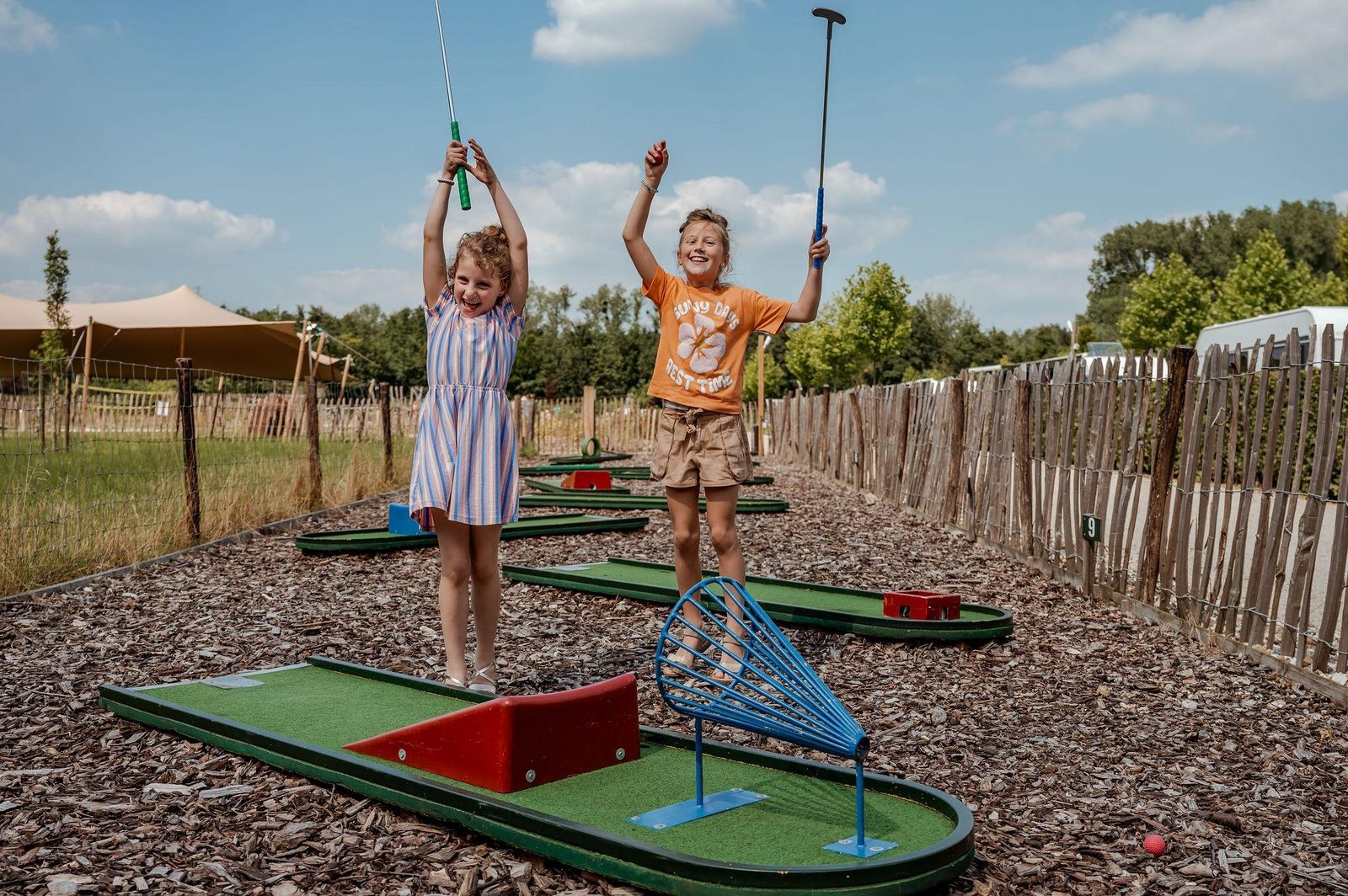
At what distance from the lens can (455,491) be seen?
12.0 ft

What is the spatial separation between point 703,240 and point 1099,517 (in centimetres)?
335

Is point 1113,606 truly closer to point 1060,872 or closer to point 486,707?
point 1060,872

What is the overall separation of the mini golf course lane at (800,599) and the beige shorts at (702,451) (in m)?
1.19

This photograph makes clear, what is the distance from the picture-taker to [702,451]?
170 inches

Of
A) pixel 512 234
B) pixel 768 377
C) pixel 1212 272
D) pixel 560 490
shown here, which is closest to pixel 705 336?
pixel 512 234

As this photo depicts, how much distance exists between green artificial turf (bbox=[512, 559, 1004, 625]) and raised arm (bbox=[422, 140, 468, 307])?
2.32 metres

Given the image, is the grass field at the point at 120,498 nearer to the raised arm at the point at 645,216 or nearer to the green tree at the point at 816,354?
the raised arm at the point at 645,216

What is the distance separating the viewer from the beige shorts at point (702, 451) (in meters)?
4.27

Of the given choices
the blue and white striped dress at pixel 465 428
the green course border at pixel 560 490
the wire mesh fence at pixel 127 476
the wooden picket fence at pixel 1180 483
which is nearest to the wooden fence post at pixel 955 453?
the wooden picket fence at pixel 1180 483

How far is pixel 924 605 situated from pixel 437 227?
2847 mm

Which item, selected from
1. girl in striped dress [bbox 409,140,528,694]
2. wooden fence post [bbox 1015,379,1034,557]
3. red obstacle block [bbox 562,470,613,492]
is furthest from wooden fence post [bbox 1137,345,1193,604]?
red obstacle block [bbox 562,470,613,492]

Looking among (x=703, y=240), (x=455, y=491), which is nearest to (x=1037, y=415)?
(x=703, y=240)

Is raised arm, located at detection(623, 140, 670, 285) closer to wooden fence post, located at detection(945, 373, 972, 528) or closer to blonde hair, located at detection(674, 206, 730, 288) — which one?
blonde hair, located at detection(674, 206, 730, 288)

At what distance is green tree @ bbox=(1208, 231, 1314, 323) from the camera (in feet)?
112
